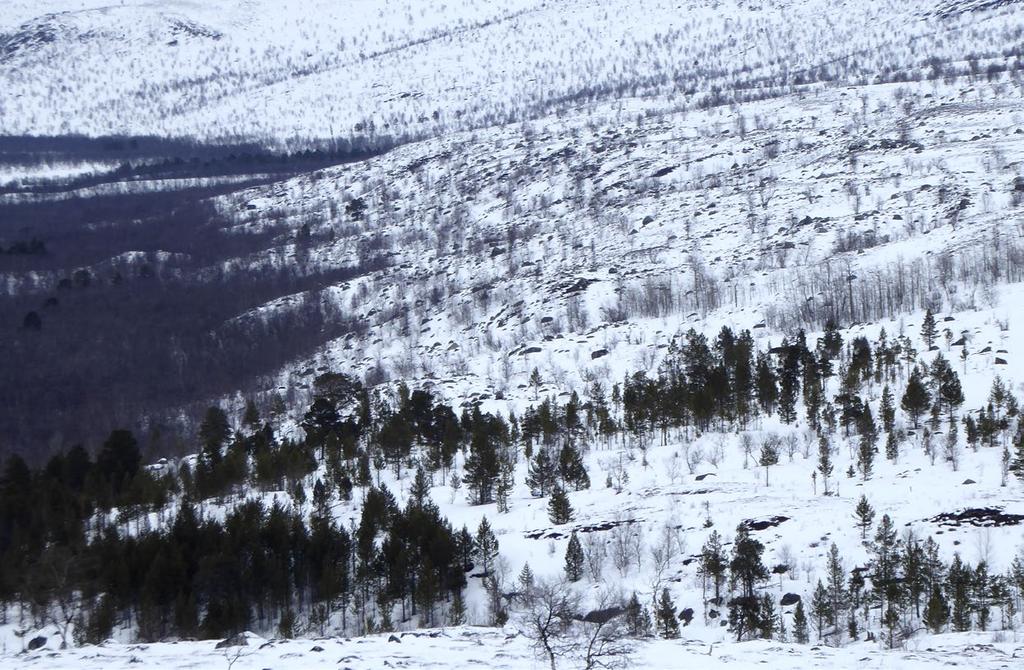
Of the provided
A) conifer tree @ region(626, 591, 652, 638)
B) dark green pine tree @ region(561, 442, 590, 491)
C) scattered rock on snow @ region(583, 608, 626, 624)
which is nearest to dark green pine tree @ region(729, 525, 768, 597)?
conifer tree @ region(626, 591, 652, 638)

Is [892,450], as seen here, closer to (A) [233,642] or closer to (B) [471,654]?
(B) [471,654]

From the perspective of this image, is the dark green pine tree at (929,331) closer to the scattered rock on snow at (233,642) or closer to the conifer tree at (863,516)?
the conifer tree at (863,516)

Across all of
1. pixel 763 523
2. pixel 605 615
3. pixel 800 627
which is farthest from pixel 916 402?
pixel 605 615

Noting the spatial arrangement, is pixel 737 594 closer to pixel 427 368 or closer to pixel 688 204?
pixel 427 368

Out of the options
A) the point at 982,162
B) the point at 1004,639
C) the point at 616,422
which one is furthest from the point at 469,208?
the point at 1004,639

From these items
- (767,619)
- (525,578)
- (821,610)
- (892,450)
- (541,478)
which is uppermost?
(892,450)

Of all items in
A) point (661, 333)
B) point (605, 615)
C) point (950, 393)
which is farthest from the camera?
point (661, 333)

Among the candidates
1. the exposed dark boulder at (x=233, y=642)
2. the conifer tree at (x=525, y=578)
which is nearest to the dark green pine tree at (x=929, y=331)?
the conifer tree at (x=525, y=578)

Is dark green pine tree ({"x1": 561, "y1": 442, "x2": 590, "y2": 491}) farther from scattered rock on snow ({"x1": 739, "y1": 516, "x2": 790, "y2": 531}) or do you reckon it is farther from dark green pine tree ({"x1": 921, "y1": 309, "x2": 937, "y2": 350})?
dark green pine tree ({"x1": 921, "y1": 309, "x2": 937, "y2": 350})
